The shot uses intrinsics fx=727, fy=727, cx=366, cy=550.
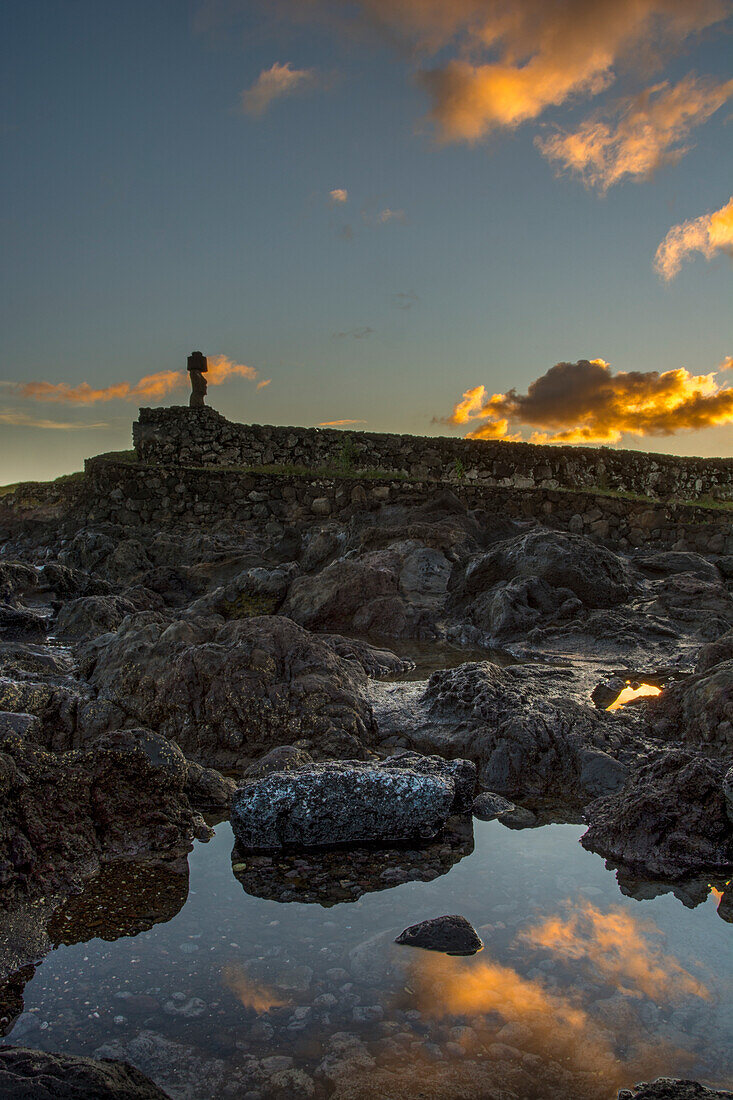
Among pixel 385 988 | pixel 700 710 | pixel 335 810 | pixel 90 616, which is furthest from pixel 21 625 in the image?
pixel 385 988

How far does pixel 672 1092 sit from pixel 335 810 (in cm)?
199

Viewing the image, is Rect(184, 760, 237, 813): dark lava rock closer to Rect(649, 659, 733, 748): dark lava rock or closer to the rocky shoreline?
the rocky shoreline

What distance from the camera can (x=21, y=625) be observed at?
9.19 metres

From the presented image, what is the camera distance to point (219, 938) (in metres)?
2.87

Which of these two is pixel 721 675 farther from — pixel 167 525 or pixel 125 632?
pixel 167 525

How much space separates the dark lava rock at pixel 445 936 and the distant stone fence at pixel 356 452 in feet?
53.4

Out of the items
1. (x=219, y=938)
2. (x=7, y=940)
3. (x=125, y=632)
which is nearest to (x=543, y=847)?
(x=219, y=938)

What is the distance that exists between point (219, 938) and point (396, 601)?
7.07m

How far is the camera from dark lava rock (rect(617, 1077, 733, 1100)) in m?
1.96

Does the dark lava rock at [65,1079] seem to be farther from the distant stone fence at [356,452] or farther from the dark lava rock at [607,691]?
the distant stone fence at [356,452]

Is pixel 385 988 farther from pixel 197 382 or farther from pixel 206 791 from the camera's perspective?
pixel 197 382

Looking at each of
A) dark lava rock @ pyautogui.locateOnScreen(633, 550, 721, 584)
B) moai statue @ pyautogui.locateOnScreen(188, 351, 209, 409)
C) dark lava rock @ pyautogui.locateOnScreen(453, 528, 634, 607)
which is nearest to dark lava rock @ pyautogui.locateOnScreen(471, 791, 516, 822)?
dark lava rock @ pyautogui.locateOnScreen(453, 528, 634, 607)

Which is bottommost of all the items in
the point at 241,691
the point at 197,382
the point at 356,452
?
the point at 241,691

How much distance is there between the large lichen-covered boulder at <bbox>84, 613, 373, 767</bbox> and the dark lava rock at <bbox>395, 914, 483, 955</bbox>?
81.7 inches
